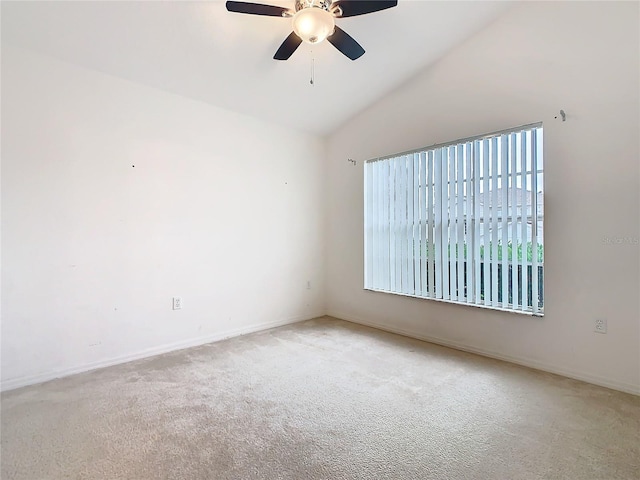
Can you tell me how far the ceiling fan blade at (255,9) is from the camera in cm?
205

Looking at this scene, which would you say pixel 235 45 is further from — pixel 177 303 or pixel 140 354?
pixel 140 354

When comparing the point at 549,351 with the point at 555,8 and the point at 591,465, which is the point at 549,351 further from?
the point at 555,8

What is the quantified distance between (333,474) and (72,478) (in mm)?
1247

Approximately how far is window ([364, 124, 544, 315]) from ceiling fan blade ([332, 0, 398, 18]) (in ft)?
5.39

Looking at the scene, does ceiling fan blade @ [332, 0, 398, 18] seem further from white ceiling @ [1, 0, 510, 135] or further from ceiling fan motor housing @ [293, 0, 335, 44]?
white ceiling @ [1, 0, 510, 135]

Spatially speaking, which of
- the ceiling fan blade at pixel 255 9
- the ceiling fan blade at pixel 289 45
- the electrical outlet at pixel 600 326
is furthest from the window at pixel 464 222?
the ceiling fan blade at pixel 255 9

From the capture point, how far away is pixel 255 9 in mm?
2090

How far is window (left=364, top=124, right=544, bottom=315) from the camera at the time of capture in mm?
2863

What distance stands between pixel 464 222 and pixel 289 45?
2.29 meters

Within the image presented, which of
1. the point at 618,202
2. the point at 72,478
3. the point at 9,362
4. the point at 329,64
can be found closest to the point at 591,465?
the point at 618,202

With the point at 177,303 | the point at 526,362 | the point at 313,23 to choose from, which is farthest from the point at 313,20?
the point at 526,362

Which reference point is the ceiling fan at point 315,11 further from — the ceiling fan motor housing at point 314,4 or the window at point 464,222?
the window at point 464,222

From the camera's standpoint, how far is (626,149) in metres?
2.44

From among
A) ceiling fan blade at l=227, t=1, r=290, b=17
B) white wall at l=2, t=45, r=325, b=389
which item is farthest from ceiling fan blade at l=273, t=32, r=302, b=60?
white wall at l=2, t=45, r=325, b=389
